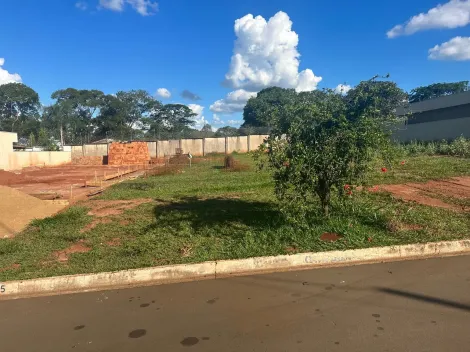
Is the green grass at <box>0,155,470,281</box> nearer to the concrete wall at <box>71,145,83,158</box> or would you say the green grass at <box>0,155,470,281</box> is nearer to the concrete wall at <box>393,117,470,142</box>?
the concrete wall at <box>393,117,470,142</box>

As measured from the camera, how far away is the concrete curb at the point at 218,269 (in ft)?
16.4

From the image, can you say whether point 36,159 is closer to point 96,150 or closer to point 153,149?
point 96,150

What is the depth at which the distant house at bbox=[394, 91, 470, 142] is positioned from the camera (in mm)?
31500

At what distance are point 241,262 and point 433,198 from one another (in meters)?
6.10

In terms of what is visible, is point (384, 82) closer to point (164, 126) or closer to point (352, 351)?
point (352, 351)

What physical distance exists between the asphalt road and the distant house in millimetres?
28029

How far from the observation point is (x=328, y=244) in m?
5.78

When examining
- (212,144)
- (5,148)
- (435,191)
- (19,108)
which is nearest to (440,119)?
(212,144)

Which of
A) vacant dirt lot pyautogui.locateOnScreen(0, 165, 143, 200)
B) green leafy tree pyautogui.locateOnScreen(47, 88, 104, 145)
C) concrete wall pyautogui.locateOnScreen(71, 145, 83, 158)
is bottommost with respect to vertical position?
vacant dirt lot pyautogui.locateOnScreen(0, 165, 143, 200)

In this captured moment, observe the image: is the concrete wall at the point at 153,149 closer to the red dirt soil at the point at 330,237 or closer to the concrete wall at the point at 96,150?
the concrete wall at the point at 96,150

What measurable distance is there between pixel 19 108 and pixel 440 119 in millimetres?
75195

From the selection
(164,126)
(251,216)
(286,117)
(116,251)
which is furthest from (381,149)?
(164,126)

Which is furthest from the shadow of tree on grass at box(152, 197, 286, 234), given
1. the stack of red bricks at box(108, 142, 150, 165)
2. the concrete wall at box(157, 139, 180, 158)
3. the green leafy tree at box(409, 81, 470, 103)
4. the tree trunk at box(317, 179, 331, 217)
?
the green leafy tree at box(409, 81, 470, 103)

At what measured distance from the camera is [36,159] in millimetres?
37469
